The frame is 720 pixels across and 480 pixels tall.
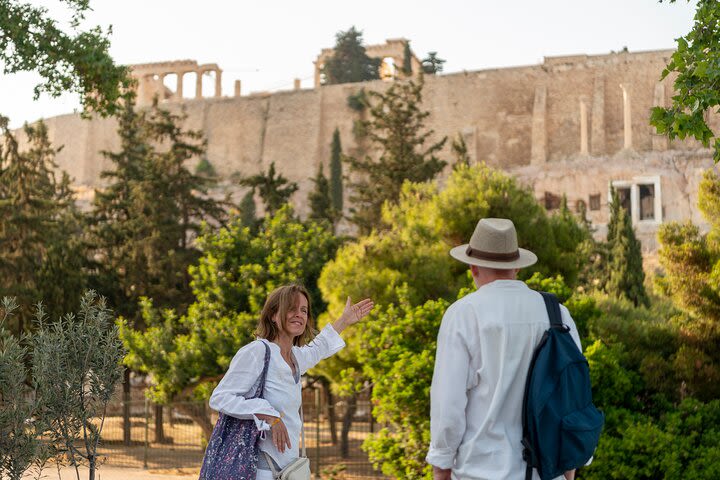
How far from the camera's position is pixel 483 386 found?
3.46 meters

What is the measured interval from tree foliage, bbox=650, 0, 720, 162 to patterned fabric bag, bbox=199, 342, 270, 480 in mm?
3912

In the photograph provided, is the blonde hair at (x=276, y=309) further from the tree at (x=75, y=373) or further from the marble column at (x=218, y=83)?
the marble column at (x=218, y=83)

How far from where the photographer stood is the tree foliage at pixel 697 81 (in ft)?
21.6

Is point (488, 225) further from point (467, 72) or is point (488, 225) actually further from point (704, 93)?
point (467, 72)

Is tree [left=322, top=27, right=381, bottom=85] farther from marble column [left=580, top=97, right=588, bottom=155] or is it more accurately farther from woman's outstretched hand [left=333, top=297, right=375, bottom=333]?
woman's outstretched hand [left=333, top=297, right=375, bottom=333]

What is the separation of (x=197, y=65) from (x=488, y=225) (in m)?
85.1

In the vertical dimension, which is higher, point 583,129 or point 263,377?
point 583,129

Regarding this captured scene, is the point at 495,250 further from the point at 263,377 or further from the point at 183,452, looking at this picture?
the point at 183,452

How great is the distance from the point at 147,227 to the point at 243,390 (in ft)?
88.7

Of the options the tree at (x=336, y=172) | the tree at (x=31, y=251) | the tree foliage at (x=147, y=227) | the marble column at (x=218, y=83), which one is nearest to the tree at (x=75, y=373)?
the tree at (x=31, y=251)

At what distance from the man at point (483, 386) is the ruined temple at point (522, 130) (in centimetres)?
4724

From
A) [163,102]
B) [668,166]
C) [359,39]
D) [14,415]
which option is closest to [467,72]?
[359,39]

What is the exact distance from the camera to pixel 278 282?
2258 centimetres

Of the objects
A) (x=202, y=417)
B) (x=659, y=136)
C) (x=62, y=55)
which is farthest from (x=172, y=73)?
(x=62, y=55)
